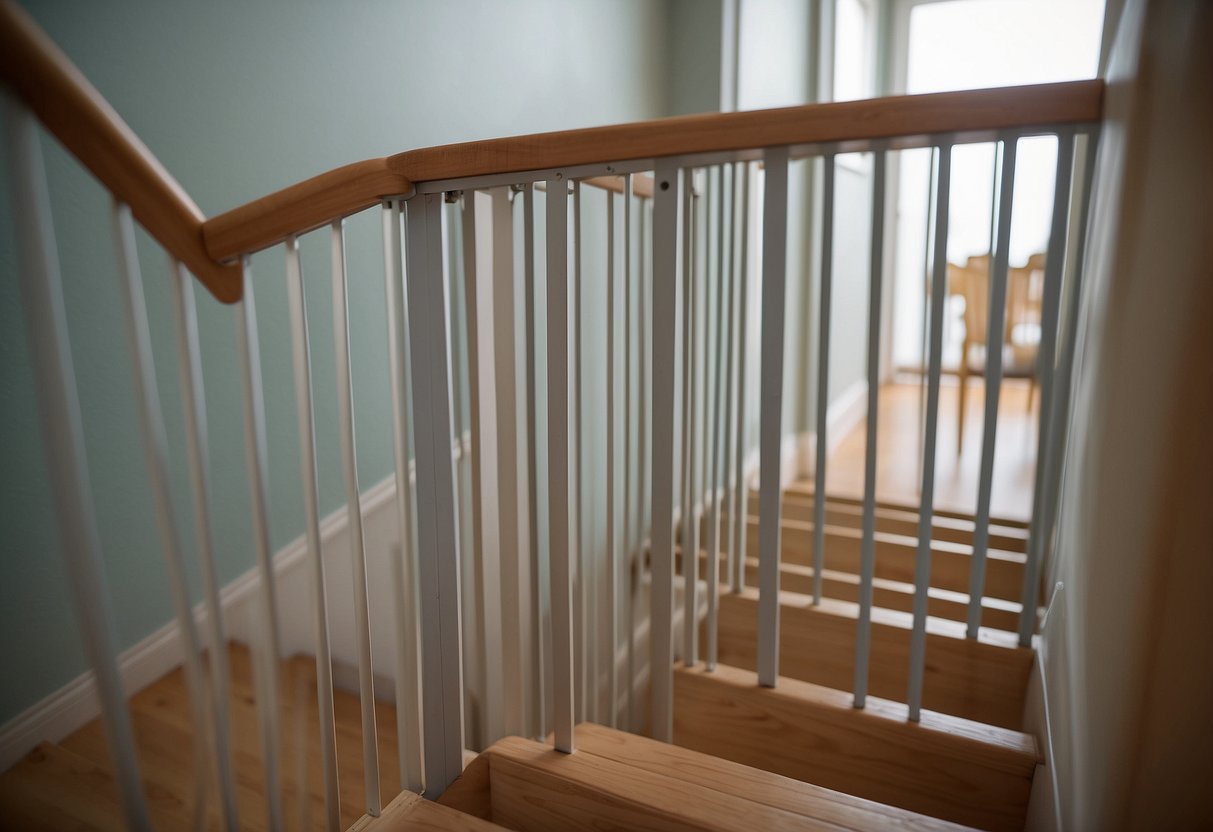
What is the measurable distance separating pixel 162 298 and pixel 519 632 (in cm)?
90

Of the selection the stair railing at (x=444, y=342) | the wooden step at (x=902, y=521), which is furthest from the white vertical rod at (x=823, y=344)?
the wooden step at (x=902, y=521)

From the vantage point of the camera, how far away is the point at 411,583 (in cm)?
100

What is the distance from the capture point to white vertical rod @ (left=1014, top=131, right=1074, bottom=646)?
0.94 metres

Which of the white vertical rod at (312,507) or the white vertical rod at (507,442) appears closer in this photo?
the white vertical rod at (312,507)

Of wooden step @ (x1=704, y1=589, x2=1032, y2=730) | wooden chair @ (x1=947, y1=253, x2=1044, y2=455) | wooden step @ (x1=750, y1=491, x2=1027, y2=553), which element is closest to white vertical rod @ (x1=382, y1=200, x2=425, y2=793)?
wooden step @ (x1=704, y1=589, x2=1032, y2=730)

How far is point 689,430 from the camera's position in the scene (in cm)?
170

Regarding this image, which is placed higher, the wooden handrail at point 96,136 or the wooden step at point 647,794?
the wooden handrail at point 96,136

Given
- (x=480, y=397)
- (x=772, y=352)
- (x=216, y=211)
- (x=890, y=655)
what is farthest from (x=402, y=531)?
(x=890, y=655)

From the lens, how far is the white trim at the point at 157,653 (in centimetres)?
126

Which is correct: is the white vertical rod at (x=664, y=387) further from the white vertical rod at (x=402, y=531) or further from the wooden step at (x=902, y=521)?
the wooden step at (x=902, y=521)

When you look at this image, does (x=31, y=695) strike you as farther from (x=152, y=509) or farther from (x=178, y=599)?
(x=178, y=599)

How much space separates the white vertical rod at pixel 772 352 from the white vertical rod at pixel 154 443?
0.65 m

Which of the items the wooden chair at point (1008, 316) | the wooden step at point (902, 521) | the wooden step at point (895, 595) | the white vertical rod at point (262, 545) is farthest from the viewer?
the wooden chair at point (1008, 316)

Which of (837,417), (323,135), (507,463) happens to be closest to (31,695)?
(507,463)
